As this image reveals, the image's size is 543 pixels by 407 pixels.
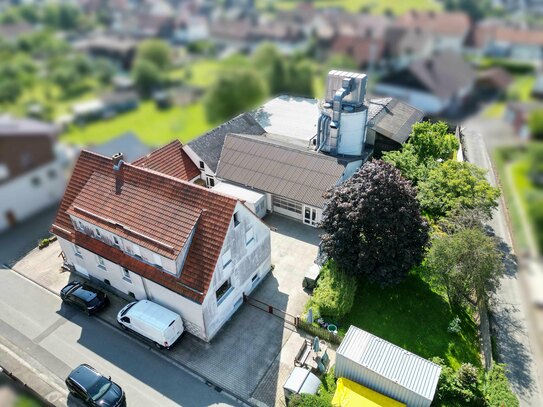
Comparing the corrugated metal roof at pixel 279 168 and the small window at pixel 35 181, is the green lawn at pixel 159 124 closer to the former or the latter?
the corrugated metal roof at pixel 279 168

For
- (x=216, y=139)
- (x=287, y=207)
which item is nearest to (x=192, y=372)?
(x=287, y=207)

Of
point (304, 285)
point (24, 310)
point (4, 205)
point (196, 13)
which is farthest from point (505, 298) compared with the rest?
point (196, 13)

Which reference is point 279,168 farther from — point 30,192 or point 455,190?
point 30,192

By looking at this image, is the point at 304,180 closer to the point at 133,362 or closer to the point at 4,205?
the point at 133,362

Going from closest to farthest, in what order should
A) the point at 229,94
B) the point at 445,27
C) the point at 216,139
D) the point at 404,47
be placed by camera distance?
the point at 216,139 → the point at 229,94 → the point at 404,47 → the point at 445,27

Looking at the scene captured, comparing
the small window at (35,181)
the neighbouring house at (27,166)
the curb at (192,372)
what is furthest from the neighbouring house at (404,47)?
the small window at (35,181)

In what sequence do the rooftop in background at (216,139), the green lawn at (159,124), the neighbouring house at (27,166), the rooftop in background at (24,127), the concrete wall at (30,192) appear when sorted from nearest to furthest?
the rooftop in background at (24,127) < the neighbouring house at (27,166) < the concrete wall at (30,192) < the rooftop in background at (216,139) < the green lawn at (159,124)
